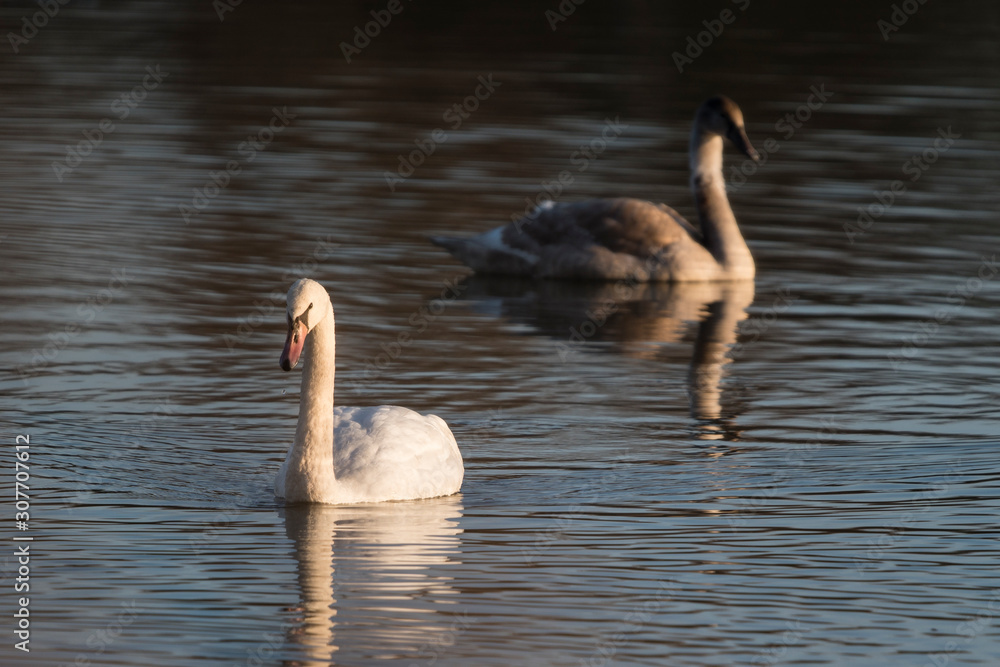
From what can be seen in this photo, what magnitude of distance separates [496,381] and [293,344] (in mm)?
3781

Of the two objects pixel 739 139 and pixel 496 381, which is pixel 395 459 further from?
pixel 739 139

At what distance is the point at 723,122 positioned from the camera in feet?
58.8

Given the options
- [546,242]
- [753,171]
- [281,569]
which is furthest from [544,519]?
[753,171]

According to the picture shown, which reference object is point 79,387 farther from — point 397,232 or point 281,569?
point 397,232

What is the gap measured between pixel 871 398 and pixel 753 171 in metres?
11.6

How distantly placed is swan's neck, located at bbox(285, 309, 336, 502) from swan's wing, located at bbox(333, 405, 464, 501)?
20 cm

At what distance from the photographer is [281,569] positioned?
322 inches

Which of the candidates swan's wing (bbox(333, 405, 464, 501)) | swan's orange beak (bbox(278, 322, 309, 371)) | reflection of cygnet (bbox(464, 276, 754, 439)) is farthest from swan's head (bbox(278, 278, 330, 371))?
reflection of cygnet (bbox(464, 276, 754, 439))

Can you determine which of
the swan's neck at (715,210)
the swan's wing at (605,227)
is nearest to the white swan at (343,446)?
the swan's wing at (605,227)

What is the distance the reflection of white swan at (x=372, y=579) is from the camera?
7184 mm

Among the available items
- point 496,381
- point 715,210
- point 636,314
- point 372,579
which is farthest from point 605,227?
point 372,579

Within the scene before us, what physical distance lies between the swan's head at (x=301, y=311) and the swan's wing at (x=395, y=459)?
775 millimetres

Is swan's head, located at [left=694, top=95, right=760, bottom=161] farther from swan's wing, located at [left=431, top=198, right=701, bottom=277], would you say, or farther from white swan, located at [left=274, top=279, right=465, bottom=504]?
white swan, located at [left=274, top=279, right=465, bottom=504]

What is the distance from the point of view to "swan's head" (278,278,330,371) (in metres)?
8.84
